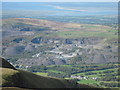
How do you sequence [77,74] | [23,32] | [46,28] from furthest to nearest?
1. [46,28]
2. [23,32]
3. [77,74]

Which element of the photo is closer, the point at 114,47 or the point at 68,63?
the point at 68,63

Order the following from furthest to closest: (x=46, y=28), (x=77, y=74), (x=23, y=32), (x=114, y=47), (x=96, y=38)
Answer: (x=46, y=28), (x=23, y=32), (x=96, y=38), (x=114, y=47), (x=77, y=74)

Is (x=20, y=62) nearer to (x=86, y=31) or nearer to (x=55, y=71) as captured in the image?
(x=55, y=71)

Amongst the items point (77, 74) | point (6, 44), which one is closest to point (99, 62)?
point (77, 74)

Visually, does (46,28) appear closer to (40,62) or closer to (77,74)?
(40,62)

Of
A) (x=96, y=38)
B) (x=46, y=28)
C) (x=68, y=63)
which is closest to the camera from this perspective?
(x=68, y=63)

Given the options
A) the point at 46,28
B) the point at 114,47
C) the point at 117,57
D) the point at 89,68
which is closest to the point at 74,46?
the point at 114,47
